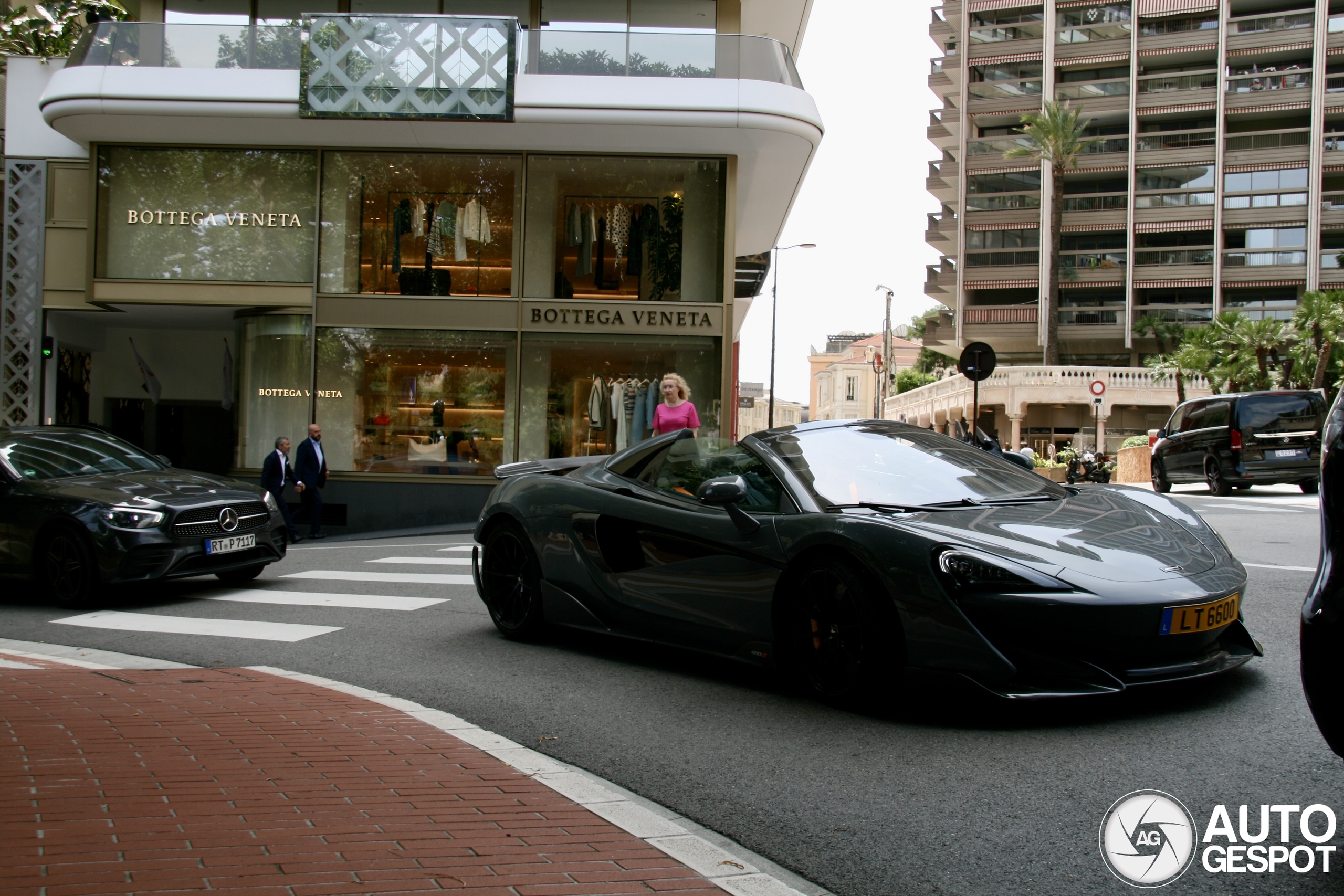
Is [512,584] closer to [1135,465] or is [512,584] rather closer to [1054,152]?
[1135,465]

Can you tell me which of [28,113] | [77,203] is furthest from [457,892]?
[28,113]

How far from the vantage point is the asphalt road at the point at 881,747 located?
2.98 m

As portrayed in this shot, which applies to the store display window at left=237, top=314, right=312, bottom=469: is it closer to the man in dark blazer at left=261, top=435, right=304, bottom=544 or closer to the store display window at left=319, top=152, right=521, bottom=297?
the store display window at left=319, top=152, right=521, bottom=297

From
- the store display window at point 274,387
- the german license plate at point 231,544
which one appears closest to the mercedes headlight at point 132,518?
the german license plate at point 231,544

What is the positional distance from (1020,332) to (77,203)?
5528cm

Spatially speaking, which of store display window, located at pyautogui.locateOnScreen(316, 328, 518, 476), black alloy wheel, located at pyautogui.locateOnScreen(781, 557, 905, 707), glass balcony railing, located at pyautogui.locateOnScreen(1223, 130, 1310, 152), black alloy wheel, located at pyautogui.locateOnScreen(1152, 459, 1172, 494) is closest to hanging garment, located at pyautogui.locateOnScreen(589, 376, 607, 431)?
store display window, located at pyautogui.locateOnScreen(316, 328, 518, 476)

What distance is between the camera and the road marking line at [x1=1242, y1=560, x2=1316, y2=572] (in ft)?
26.3

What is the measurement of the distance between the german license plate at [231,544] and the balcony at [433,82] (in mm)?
10210

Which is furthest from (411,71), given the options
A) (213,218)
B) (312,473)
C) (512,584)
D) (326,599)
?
(512,584)

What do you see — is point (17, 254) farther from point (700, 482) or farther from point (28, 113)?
point (700, 482)

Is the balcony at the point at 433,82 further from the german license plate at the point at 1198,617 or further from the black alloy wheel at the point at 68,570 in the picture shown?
the german license plate at the point at 1198,617

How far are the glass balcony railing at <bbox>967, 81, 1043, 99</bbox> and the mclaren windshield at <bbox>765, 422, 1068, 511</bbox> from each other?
64.8m

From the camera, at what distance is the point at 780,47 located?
17625 mm

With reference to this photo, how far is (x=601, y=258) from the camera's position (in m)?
18.4
